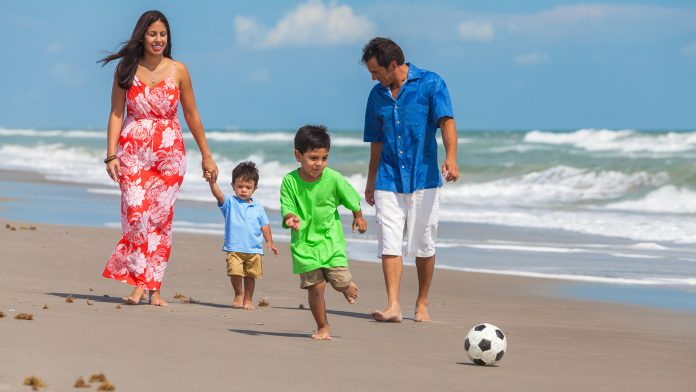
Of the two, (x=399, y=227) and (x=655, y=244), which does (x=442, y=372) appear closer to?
(x=399, y=227)

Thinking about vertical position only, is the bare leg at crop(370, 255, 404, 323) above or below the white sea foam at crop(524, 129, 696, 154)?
below

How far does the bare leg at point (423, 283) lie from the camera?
7.40m

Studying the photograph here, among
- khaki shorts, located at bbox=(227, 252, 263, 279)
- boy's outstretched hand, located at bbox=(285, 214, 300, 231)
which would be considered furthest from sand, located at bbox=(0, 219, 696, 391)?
boy's outstretched hand, located at bbox=(285, 214, 300, 231)

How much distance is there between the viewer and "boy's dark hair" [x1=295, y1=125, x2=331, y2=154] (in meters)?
6.08

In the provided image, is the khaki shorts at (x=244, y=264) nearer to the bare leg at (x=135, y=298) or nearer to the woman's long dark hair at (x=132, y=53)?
the bare leg at (x=135, y=298)

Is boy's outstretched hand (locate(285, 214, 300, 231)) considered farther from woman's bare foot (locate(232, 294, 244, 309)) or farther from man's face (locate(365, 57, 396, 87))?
woman's bare foot (locate(232, 294, 244, 309))

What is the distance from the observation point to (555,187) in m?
28.0

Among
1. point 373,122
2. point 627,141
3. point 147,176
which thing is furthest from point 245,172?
point 627,141

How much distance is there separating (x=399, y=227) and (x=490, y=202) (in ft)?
56.3

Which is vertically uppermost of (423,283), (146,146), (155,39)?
(155,39)

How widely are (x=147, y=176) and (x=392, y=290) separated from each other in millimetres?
1737

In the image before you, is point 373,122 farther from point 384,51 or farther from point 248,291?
point 248,291

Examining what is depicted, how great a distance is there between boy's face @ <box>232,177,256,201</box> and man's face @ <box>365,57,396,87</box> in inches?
49.0

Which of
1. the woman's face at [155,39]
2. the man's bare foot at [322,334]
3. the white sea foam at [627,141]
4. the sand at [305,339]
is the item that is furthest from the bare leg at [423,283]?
the white sea foam at [627,141]
